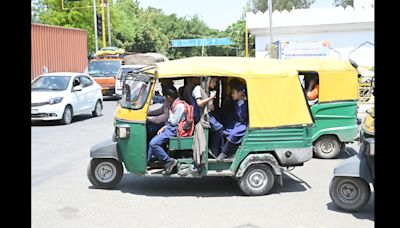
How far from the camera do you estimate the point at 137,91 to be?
23.7ft

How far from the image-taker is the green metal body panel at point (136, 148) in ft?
22.8

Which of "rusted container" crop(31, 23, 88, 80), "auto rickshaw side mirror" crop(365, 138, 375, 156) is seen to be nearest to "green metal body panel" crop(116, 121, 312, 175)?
"auto rickshaw side mirror" crop(365, 138, 375, 156)

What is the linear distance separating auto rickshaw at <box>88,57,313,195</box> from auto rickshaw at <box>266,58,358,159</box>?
102 inches

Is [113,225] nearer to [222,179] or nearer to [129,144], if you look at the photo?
[129,144]

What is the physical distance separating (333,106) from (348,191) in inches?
149

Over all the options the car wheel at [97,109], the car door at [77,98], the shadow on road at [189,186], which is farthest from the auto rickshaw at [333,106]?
the car wheel at [97,109]

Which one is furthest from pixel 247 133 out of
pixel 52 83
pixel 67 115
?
pixel 52 83

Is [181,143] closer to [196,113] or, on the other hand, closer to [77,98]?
[196,113]
